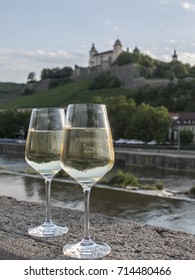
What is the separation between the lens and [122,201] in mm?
24734

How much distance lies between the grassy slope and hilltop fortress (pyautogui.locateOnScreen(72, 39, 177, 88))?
14.1 feet

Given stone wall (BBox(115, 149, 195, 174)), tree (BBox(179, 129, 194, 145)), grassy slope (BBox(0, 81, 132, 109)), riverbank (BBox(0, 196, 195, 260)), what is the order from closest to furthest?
riverbank (BBox(0, 196, 195, 260)) < stone wall (BBox(115, 149, 195, 174)) < tree (BBox(179, 129, 194, 145)) < grassy slope (BBox(0, 81, 132, 109))

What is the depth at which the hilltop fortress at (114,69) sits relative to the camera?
358ft

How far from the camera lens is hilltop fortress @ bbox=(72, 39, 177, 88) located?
109 metres

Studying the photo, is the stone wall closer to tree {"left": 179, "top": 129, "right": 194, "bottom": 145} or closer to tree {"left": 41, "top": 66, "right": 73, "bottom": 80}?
tree {"left": 179, "top": 129, "right": 194, "bottom": 145}

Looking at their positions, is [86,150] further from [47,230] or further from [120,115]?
[120,115]

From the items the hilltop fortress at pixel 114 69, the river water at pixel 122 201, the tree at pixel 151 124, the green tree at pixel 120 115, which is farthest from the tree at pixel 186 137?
the hilltop fortress at pixel 114 69

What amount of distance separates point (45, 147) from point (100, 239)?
2.28 feet

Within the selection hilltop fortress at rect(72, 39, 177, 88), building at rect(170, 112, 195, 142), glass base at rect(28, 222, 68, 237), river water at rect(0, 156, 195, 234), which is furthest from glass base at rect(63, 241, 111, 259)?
hilltop fortress at rect(72, 39, 177, 88)

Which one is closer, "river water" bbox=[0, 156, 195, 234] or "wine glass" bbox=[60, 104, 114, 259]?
"wine glass" bbox=[60, 104, 114, 259]

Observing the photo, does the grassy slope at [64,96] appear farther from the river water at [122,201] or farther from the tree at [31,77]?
the river water at [122,201]

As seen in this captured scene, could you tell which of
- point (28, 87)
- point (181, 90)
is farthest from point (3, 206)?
point (28, 87)

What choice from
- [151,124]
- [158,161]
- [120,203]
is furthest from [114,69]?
[120,203]

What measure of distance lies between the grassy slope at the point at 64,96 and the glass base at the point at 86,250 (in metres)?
Answer: 103
